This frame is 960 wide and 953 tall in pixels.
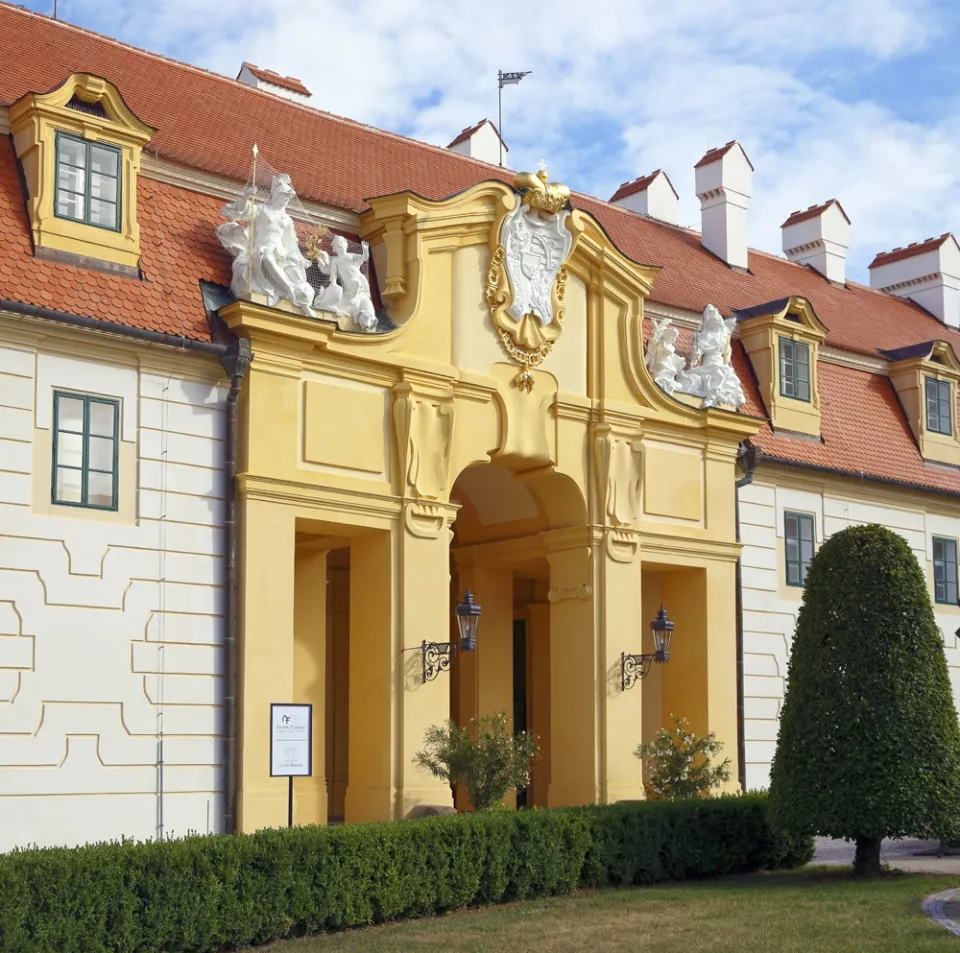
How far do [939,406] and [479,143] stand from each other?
10147 mm

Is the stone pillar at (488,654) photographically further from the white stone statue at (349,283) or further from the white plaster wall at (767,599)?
the white stone statue at (349,283)

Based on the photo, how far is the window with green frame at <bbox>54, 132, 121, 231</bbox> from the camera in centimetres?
1833

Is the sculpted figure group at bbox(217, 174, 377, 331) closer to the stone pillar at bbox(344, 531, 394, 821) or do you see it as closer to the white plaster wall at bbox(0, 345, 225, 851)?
the white plaster wall at bbox(0, 345, 225, 851)

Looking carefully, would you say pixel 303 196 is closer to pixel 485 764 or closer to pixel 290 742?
pixel 485 764

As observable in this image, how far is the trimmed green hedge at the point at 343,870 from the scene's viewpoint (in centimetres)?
1316

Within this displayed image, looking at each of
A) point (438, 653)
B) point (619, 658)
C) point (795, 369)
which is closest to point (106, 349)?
point (438, 653)

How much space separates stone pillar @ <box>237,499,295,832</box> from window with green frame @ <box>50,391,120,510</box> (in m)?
1.78

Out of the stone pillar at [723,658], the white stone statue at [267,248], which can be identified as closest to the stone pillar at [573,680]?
the stone pillar at [723,658]

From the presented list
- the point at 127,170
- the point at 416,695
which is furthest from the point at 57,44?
the point at 416,695

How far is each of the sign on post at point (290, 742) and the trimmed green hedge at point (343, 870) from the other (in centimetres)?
117

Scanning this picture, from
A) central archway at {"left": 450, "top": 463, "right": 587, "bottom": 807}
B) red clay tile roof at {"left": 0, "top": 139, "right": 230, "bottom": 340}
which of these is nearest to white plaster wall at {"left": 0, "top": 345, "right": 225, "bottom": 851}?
red clay tile roof at {"left": 0, "top": 139, "right": 230, "bottom": 340}

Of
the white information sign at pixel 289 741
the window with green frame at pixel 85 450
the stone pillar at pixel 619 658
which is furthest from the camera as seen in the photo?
the stone pillar at pixel 619 658

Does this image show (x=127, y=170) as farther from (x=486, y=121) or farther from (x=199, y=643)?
(x=486, y=121)

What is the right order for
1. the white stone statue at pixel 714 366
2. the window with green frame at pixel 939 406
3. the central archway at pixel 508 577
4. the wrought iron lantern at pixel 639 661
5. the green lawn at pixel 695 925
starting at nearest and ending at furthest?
the green lawn at pixel 695 925 → the wrought iron lantern at pixel 639 661 → the central archway at pixel 508 577 → the white stone statue at pixel 714 366 → the window with green frame at pixel 939 406
